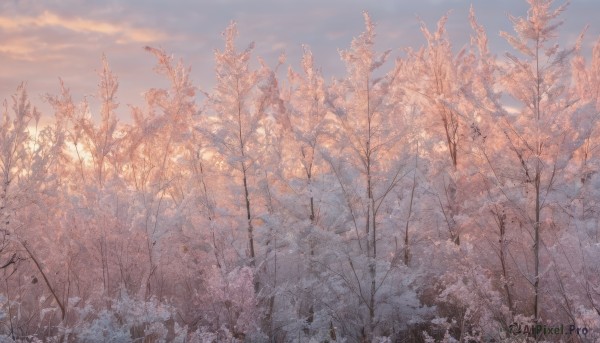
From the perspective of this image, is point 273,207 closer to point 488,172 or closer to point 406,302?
point 406,302

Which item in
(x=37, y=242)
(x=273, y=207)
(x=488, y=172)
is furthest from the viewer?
(x=37, y=242)

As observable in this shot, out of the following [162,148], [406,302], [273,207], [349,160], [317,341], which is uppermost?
[162,148]

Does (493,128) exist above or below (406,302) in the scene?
above

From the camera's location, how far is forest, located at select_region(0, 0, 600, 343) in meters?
7.53

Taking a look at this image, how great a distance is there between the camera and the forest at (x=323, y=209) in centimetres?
753

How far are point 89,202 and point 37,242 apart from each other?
131 cm

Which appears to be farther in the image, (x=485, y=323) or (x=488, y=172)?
(x=488, y=172)

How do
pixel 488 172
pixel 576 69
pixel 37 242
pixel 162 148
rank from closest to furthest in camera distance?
pixel 488 172 < pixel 37 242 < pixel 162 148 < pixel 576 69

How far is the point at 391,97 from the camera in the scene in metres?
8.52

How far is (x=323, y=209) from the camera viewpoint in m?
8.59

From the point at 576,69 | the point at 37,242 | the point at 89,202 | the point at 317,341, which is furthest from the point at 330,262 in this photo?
the point at 576,69

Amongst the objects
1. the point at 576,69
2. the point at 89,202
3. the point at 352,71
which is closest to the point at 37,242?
the point at 89,202

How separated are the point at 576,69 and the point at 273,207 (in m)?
12.1

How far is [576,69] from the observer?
54.2 ft
